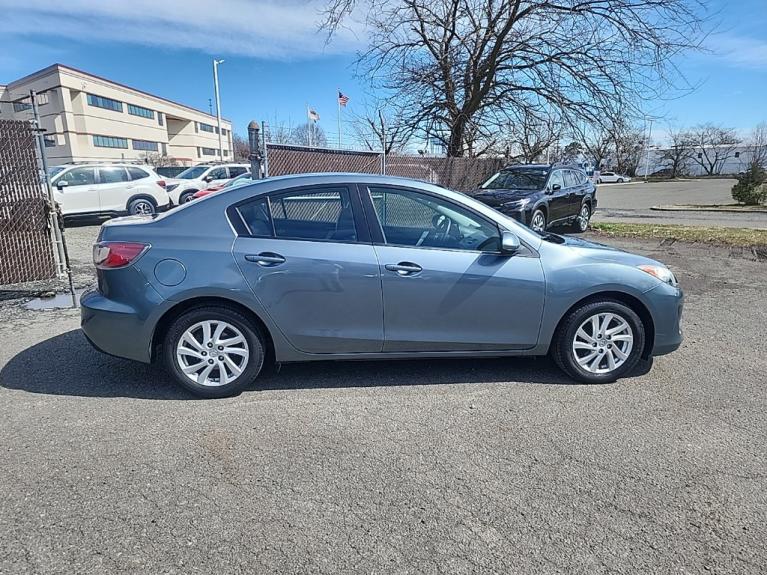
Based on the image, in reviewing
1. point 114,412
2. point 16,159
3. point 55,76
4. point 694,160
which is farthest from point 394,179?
point 694,160

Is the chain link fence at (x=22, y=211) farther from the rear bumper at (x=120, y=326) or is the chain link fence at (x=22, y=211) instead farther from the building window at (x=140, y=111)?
the building window at (x=140, y=111)

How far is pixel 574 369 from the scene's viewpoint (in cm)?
378

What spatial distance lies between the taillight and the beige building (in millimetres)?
43223

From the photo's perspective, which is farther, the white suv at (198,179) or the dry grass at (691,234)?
the white suv at (198,179)

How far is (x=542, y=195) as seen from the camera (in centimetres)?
1088

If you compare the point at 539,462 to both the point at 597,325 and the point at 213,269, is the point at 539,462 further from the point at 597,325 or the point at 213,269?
the point at 213,269

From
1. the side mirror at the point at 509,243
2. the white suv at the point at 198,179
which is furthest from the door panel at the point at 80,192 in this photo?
the side mirror at the point at 509,243

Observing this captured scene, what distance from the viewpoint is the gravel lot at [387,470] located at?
2.14 metres

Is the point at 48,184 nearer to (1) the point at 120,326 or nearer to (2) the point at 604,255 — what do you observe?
(1) the point at 120,326

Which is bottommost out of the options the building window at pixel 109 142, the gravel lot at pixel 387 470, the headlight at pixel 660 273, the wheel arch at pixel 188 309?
the gravel lot at pixel 387 470

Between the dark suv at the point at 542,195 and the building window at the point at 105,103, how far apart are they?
5087cm

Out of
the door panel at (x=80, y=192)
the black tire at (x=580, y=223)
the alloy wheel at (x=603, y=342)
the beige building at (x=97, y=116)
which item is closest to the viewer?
the alloy wheel at (x=603, y=342)

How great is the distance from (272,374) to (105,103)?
58138 millimetres

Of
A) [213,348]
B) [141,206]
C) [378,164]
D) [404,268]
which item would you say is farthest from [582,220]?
[141,206]
